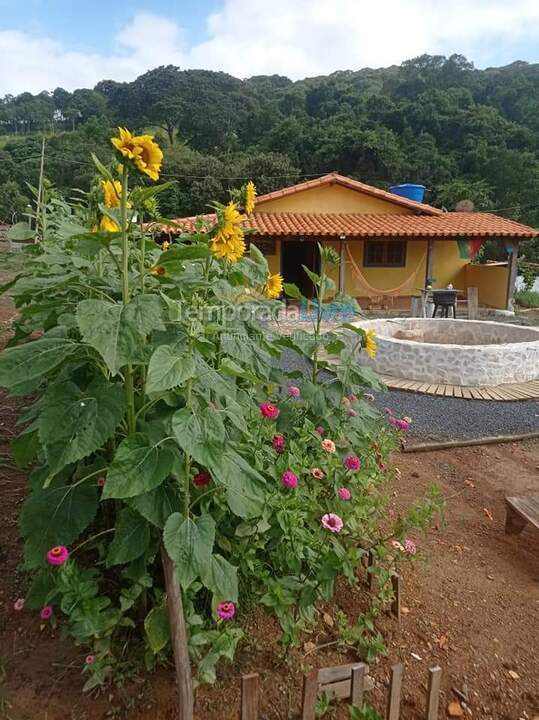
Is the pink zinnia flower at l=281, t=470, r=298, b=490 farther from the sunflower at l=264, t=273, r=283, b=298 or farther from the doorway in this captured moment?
the doorway

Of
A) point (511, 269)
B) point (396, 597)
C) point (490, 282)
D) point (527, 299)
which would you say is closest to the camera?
point (396, 597)

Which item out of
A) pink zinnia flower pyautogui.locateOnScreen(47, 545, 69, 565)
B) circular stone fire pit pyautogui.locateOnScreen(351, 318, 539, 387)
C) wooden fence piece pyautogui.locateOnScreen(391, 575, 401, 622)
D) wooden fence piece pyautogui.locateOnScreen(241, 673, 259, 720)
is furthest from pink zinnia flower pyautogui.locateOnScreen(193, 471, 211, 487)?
circular stone fire pit pyautogui.locateOnScreen(351, 318, 539, 387)

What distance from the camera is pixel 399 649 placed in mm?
1872

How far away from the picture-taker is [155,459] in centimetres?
121

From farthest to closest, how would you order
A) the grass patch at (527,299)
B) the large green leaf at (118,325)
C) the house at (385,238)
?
1. the grass patch at (527,299)
2. the house at (385,238)
3. the large green leaf at (118,325)

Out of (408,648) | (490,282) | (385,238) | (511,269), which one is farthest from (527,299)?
(408,648)

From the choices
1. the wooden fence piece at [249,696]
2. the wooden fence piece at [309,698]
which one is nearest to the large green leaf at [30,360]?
the wooden fence piece at [249,696]

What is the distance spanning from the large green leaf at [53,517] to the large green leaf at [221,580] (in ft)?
1.26

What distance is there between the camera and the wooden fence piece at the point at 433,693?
142cm

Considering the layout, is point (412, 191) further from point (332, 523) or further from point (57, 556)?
point (57, 556)

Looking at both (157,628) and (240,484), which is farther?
(157,628)

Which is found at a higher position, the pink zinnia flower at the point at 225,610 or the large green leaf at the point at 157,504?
the large green leaf at the point at 157,504

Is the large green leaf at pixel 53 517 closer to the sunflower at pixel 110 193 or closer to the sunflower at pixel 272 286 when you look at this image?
the sunflower at pixel 110 193

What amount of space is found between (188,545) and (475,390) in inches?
223
